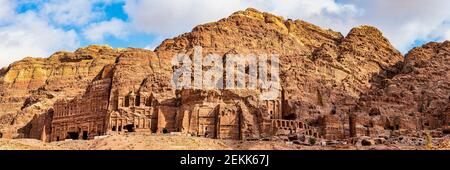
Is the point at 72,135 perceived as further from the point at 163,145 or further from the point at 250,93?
the point at 163,145

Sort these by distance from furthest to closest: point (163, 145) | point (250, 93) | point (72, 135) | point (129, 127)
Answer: point (72, 135)
point (250, 93)
point (129, 127)
point (163, 145)

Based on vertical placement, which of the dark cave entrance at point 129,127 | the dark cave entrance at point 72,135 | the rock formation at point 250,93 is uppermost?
the rock formation at point 250,93

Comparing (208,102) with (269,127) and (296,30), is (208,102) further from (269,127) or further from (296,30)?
(296,30)

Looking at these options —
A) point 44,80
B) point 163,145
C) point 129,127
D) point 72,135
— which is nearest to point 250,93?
point 129,127

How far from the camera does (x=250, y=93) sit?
4198 inches

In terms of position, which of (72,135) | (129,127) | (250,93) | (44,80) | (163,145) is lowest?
(163,145)

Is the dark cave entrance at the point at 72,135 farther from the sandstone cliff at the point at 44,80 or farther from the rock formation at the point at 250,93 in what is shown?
the sandstone cliff at the point at 44,80

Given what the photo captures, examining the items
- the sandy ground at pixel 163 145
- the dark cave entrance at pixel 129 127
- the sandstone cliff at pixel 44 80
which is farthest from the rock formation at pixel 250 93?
the sandy ground at pixel 163 145

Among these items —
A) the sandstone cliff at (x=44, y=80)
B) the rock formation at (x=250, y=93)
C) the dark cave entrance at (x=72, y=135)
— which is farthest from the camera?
the sandstone cliff at (x=44, y=80)

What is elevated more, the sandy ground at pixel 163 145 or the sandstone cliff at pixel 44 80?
the sandstone cliff at pixel 44 80

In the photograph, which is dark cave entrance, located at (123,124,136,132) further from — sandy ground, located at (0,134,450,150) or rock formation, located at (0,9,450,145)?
sandy ground, located at (0,134,450,150)

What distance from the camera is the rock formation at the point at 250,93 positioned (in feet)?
336

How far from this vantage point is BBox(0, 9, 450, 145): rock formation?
4035 inches

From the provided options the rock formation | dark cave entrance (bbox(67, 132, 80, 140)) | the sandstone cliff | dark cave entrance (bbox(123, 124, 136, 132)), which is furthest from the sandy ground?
the sandstone cliff
